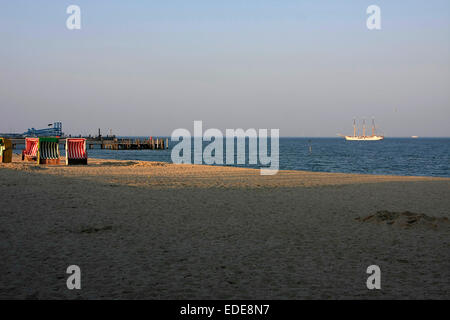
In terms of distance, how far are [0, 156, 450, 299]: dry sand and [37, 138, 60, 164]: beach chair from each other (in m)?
13.8

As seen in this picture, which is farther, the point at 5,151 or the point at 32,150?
the point at 32,150

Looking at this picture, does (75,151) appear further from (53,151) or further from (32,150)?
(32,150)

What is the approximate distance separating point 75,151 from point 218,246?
848 inches

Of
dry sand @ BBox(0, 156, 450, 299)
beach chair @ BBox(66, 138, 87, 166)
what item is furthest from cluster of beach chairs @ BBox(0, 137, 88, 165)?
dry sand @ BBox(0, 156, 450, 299)

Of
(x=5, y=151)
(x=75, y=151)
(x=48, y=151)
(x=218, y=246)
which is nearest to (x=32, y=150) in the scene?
(x=5, y=151)

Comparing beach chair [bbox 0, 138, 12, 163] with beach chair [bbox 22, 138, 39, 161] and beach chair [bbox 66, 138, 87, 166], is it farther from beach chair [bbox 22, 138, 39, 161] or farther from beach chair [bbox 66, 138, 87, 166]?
beach chair [bbox 66, 138, 87, 166]

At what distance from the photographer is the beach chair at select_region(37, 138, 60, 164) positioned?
25.8 meters

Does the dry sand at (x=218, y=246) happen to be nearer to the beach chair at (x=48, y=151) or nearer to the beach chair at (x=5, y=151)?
the beach chair at (x=48, y=151)

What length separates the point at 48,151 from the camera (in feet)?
85.8

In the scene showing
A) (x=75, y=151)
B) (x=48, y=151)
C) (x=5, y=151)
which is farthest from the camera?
(x=5, y=151)

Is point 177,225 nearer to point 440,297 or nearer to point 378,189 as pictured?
point 440,297

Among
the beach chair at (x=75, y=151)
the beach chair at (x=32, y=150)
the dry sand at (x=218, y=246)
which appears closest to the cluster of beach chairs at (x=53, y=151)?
the beach chair at (x=75, y=151)

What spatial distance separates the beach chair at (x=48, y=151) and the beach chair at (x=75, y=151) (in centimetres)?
72
